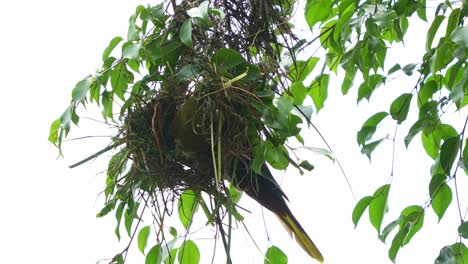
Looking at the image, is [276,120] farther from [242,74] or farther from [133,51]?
[133,51]

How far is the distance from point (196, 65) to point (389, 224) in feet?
1.37

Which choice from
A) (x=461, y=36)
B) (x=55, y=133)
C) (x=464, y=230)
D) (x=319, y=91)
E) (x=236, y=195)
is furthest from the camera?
(x=319, y=91)

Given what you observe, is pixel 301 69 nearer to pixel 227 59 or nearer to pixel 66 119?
pixel 227 59

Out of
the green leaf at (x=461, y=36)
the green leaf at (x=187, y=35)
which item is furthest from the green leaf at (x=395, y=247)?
the green leaf at (x=187, y=35)

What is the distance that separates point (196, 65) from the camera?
48.5 inches

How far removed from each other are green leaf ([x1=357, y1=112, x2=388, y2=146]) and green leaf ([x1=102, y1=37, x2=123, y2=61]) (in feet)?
1.44

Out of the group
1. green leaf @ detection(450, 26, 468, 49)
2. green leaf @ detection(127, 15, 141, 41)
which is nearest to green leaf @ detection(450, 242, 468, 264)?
green leaf @ detection(450, 26, 468, 49)

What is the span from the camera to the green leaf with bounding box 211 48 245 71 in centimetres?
119

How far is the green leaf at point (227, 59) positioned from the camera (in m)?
1.19

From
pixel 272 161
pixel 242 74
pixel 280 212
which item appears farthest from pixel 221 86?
pixel 280 212

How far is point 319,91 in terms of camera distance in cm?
152

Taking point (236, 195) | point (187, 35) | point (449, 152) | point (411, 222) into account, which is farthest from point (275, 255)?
point (187, 35)

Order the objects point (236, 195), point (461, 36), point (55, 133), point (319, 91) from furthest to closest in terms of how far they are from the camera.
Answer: point (319, 91) → point (236, 195) → point (55, 133) → point (461, 36)

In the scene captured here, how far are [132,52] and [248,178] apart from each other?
Result: 32 cm
